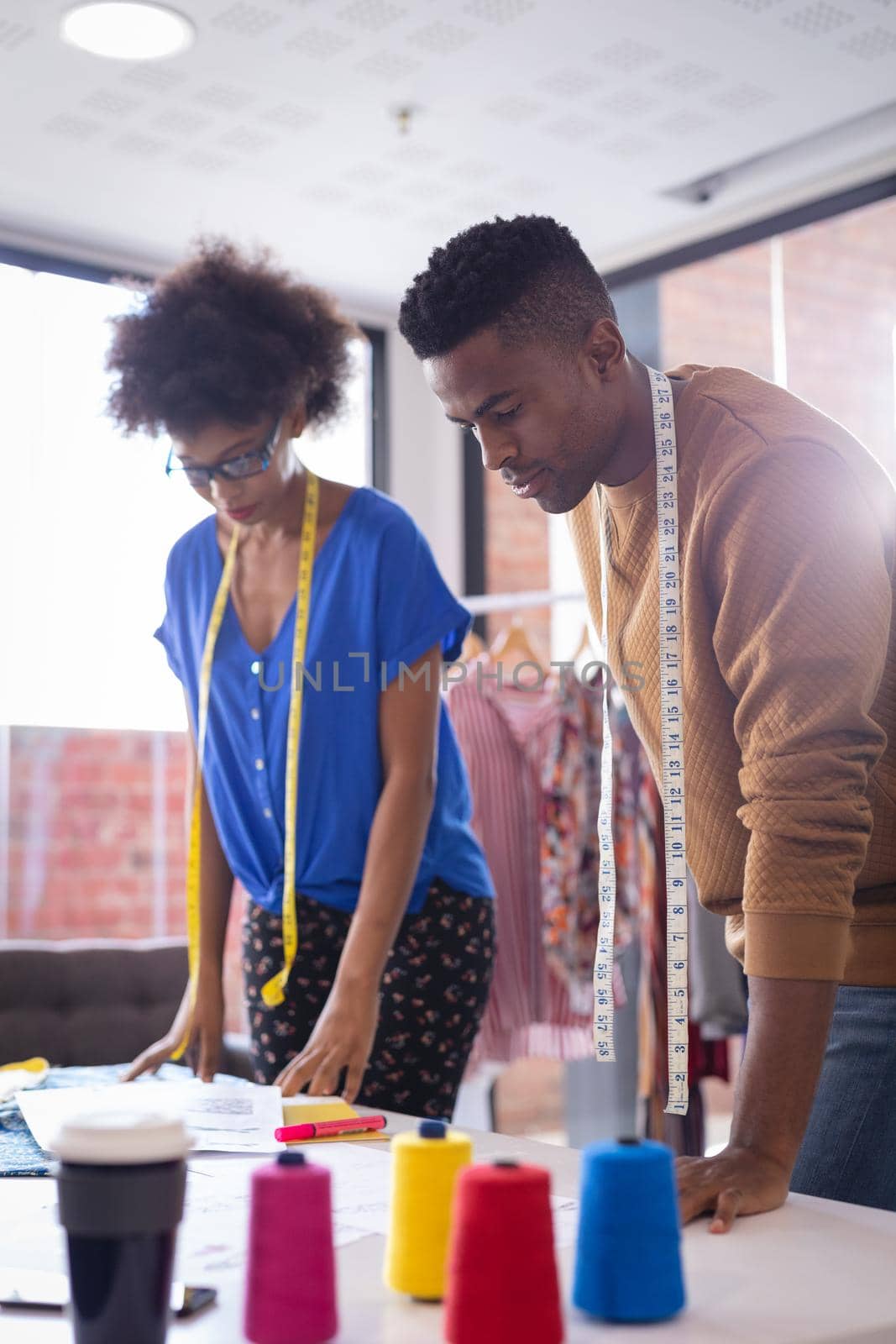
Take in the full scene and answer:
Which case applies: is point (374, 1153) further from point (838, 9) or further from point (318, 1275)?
point (838, 9)

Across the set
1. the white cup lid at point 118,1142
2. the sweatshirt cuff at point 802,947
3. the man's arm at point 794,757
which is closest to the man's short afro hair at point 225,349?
the man's arm at point 794,757

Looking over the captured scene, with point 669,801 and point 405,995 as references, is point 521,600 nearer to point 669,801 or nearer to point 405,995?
point 405,995

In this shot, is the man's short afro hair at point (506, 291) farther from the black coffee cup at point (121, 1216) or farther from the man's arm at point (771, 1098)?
the black coffee cup at point (121, 1216)

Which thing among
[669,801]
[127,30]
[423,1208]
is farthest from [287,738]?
[127,30]

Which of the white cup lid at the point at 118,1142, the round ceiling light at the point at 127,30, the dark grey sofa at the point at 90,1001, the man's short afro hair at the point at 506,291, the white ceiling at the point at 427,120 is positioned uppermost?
the white ceiling at the point at 427,120

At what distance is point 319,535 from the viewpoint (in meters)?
2.12

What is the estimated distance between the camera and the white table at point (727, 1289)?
2.97 ft

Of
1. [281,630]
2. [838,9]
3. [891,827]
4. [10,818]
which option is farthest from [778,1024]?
[10,818]

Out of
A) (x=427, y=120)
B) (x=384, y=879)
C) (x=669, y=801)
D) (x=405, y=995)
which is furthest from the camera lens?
(x=427, y=120)

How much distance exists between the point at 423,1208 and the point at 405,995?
3.47ft

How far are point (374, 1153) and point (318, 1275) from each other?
0.60 m

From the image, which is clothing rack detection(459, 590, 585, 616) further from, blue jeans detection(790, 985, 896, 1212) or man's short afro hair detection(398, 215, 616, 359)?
blue jeans detection(790, 985, 896, 1212)

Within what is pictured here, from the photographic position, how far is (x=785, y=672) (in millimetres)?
1275

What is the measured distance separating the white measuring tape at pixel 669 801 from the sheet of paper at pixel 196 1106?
36 cm
